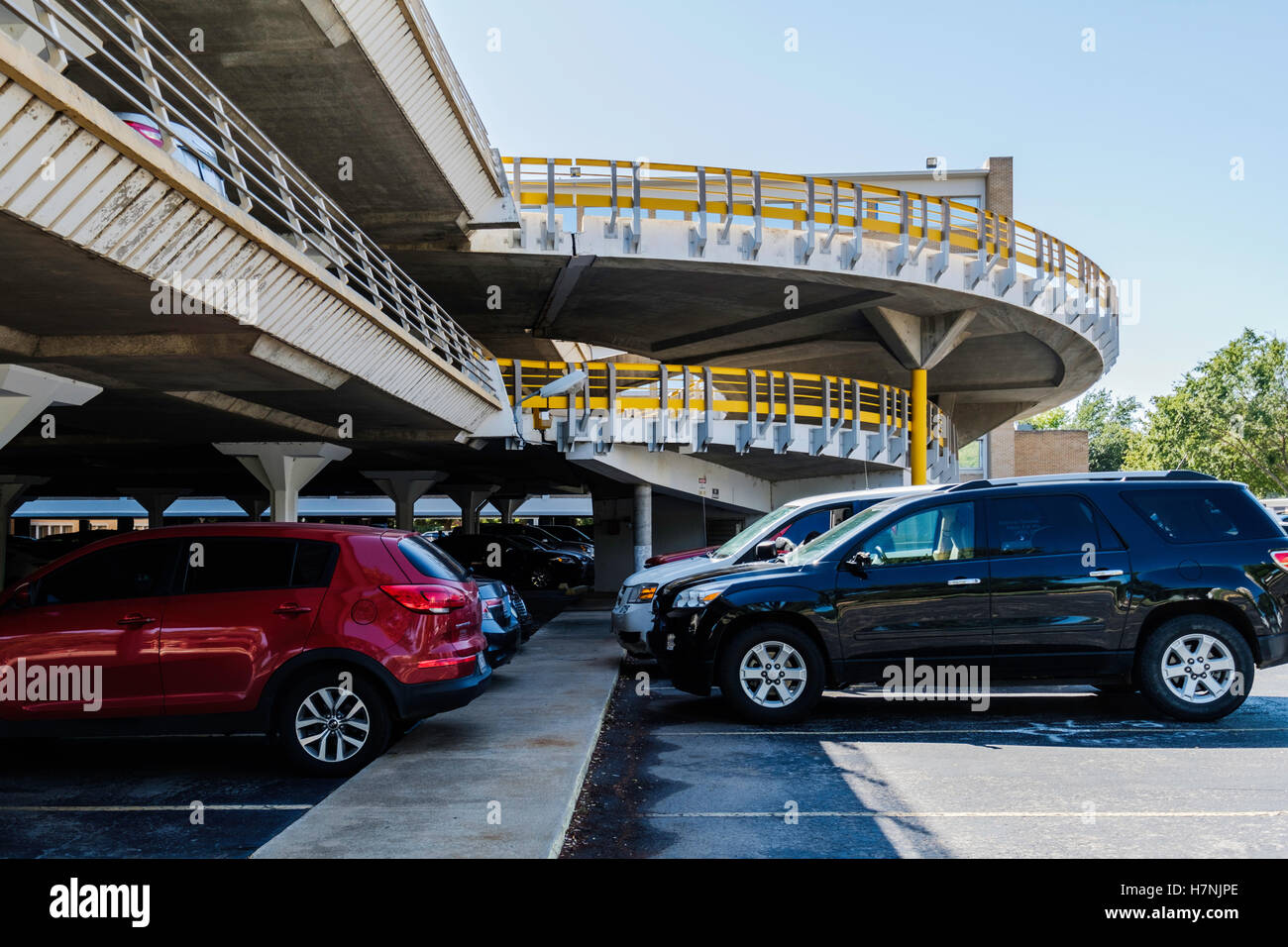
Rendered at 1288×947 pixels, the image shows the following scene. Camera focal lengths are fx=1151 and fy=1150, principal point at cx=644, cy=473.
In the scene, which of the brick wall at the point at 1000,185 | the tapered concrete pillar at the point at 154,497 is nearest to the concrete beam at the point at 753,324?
the brick wall at the point at 1000,185

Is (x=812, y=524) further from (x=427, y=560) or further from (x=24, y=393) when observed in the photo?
(x=24, y=393)

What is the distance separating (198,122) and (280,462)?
22.3ft

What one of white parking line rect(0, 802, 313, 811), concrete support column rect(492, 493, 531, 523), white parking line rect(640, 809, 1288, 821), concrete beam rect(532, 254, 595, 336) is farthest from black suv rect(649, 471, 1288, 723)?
concrete support column rect(492, 493, 531, 523)

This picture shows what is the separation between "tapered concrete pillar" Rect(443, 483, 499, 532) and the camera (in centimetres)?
4230

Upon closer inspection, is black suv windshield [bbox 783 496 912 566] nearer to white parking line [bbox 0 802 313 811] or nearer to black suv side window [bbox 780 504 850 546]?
black suv side window [bbox 780 504 850 546]

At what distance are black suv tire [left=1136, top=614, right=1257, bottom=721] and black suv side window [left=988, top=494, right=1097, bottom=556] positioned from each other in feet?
2.96

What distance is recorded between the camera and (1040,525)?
9.14 metres

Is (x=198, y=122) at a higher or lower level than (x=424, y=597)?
higher

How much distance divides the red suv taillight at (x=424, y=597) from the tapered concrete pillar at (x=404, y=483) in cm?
2549

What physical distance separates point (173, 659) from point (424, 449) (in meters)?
18.0

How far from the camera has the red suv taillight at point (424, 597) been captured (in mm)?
7555

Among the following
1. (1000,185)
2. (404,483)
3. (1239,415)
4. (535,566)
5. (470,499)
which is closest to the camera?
(535,566)

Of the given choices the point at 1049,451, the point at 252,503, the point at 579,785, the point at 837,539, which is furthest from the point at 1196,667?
the point at 1049,451
